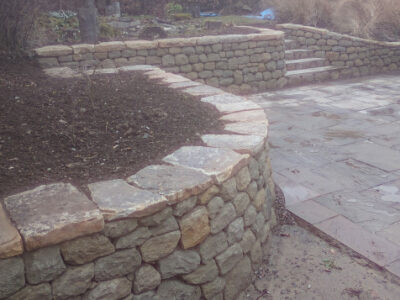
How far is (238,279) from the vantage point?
2170 mm

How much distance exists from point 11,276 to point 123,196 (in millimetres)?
526

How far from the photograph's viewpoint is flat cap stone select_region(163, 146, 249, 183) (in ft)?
6.57

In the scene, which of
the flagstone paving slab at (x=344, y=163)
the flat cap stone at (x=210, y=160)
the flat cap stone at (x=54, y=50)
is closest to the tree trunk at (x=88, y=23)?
the flat cap stone at (x=54, y=50)

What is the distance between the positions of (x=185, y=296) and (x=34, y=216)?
2.59ft

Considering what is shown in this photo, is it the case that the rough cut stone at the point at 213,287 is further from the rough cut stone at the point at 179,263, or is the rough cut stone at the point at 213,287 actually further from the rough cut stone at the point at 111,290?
the rough cut stone at the point at 111,290

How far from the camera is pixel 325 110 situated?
556 centimetres

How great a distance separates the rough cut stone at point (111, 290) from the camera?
1620 mm

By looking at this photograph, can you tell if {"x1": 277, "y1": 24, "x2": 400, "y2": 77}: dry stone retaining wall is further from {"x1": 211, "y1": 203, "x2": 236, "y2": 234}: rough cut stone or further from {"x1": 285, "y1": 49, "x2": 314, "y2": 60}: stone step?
{"x1": 211, "y1": 203, "x2": 236, "y2": 234}: rough cut stone

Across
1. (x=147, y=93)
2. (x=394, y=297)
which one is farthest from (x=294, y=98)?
Result: (x=394, y=297)

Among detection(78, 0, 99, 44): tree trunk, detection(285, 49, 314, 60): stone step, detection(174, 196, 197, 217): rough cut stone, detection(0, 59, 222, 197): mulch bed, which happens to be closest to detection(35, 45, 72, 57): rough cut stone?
detection(78, 0, 99, 44): tree trunk

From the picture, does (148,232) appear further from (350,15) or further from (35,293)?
(350,15)

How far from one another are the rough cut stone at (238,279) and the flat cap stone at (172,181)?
0.56 m

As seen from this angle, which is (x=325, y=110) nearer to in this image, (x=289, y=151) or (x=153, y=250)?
(x=289, y=151)

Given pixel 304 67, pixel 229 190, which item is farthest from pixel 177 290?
pixel 304 67
